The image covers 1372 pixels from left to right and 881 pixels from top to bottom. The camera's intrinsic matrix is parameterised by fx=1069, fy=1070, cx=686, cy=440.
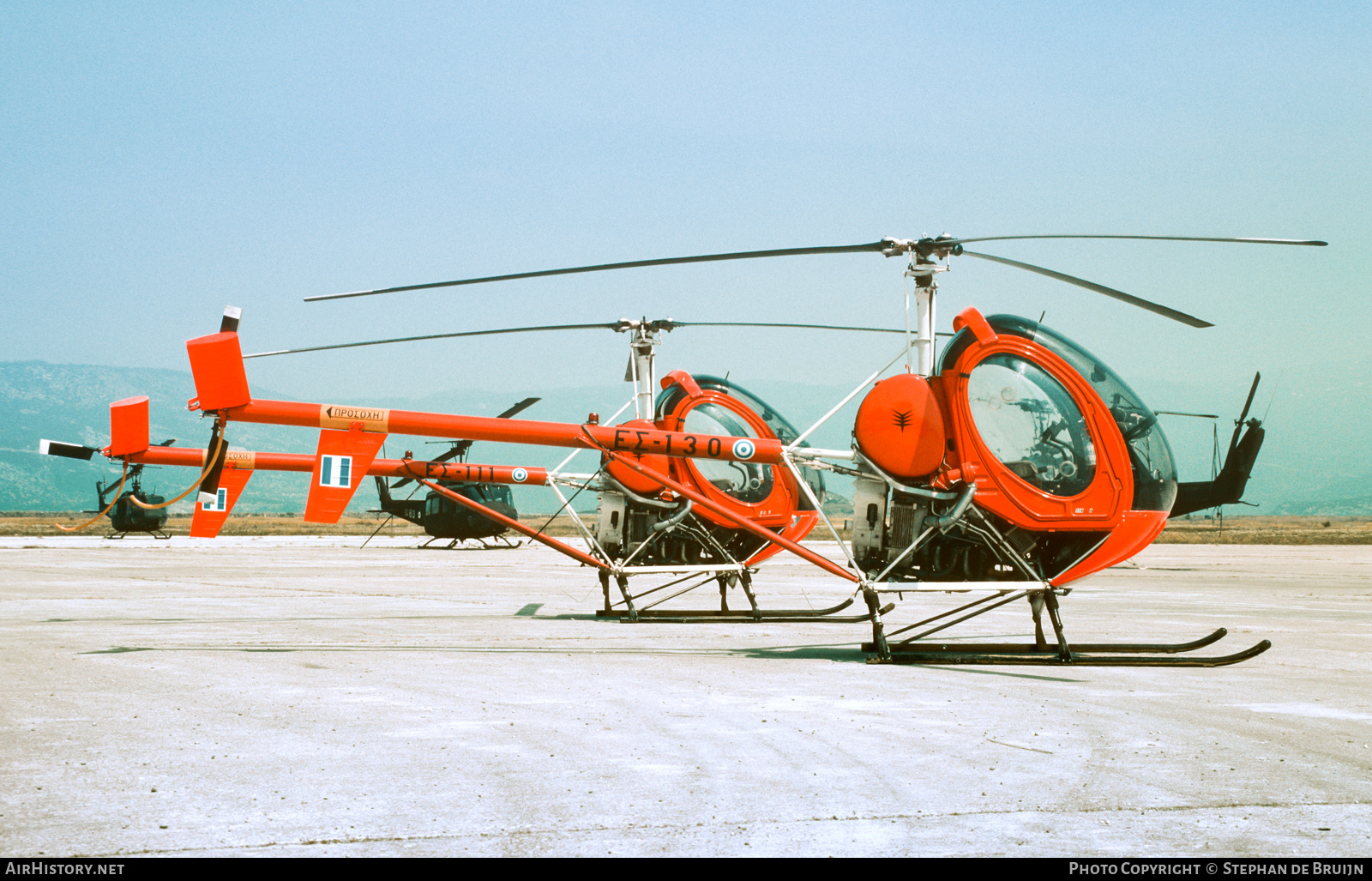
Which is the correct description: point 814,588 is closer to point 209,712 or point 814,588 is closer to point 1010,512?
point 1010,512

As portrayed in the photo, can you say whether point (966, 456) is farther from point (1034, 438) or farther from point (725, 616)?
point (725, 616)

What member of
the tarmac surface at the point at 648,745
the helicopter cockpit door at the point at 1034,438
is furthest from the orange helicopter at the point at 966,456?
the tarmac surface at the point at 648,745

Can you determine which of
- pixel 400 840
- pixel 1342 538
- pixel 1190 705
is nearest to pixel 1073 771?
pixel 1190 705

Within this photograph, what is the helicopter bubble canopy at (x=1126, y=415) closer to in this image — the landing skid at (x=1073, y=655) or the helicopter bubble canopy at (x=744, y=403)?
the landing skid at (x=1073, y=655)

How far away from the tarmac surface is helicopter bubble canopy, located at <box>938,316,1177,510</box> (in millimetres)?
1826

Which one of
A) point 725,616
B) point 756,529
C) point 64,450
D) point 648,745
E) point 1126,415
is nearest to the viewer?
point 648,745

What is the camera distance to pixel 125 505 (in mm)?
50625

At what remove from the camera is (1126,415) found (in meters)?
10.9

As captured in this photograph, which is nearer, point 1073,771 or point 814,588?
point 1073,771

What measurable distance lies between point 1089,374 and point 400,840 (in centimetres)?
873

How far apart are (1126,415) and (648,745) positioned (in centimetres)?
681

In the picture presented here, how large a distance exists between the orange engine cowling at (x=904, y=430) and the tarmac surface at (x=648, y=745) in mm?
2071

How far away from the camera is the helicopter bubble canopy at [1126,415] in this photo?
35.6 feet

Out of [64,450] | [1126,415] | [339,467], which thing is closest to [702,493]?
[339,467]
